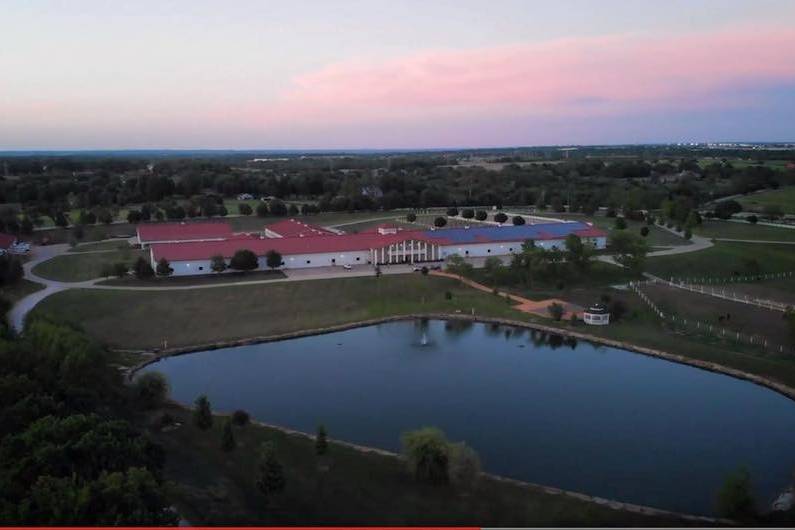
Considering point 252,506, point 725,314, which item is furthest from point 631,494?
point 725,314

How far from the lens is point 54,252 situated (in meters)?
34.3

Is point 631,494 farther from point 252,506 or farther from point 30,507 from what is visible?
point 30,507

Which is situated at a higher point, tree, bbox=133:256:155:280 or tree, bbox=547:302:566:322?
tree, bbox=133:256:155:280

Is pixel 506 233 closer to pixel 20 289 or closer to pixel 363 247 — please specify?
pixel 363 247

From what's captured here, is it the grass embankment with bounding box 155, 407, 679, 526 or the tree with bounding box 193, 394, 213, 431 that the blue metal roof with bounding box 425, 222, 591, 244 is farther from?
the grass embankment with bounding box 155, 407, 679, 526

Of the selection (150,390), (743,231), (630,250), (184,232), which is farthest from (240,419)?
(743,231)

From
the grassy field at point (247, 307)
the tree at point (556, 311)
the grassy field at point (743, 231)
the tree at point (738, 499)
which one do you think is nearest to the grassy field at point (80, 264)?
the grassy field at point (247, 307)

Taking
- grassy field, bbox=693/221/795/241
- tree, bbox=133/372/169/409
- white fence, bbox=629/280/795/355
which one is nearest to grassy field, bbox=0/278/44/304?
tree, bbox=133/372/169/409

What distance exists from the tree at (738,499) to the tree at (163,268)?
22667mm

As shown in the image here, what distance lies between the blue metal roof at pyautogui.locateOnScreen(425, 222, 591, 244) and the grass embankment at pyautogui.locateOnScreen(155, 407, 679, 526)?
20846 mm

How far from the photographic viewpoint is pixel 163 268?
27797 millimetres

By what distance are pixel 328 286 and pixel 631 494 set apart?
16.7m

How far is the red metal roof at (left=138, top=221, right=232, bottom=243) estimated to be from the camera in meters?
34.8

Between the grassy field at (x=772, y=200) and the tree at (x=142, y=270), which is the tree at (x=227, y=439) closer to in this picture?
the tree at (x=142, y=270)
